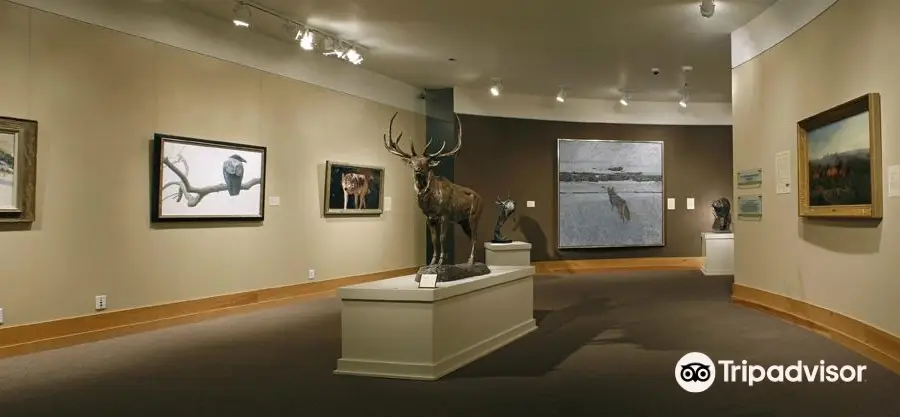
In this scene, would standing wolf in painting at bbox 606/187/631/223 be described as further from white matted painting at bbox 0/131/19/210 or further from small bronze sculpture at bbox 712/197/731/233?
white matted painting at bbox 0/131/19/210

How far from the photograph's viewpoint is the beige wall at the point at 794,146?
4.52m

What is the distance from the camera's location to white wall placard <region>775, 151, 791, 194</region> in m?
6.28

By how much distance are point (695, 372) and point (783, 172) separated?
299cm

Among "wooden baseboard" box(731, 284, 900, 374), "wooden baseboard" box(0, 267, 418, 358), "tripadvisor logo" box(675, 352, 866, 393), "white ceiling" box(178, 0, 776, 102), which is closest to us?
"tripadvisor logo" box(675, 352, 866, 393)

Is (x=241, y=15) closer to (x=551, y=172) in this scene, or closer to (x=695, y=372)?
(x=695, y=372)

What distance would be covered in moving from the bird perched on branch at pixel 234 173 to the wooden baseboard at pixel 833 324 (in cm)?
617

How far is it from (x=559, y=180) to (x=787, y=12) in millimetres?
6139

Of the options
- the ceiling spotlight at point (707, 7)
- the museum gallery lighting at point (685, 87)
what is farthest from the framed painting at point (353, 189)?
the ceiling spotlight at point (707, 7)

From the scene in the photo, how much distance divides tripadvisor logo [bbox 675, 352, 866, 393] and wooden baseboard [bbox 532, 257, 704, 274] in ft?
23.7

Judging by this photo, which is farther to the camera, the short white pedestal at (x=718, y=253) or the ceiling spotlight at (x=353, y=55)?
the short white pedestal at (x=718, y=253)

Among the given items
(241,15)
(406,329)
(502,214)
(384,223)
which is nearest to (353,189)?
(384,223)

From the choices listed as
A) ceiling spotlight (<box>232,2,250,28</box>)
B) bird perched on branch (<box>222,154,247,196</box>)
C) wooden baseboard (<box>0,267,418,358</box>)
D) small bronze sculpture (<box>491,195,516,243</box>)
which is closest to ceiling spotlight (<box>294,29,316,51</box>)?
ceiling spotlight (<box>232,2,250,28</box>)

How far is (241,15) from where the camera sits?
6852 millimetres

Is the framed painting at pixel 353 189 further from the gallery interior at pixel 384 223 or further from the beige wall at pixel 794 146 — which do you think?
the beige wall at pixel 794 146
